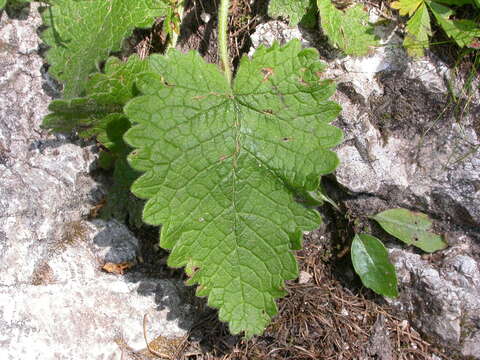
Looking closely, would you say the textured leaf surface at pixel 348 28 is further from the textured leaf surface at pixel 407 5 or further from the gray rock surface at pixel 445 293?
the gray rock surface at pixel 445 293

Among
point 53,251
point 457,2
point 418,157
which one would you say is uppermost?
point 457,2

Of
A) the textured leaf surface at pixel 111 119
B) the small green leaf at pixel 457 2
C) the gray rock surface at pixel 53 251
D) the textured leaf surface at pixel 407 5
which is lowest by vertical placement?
the gray rock surface at pixel 53 251

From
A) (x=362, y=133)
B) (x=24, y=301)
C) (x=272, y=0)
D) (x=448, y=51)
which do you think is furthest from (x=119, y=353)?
(x=448, y=51)

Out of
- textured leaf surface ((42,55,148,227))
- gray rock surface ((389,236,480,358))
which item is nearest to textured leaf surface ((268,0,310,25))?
textured leaf surface ((42,55,148,227))

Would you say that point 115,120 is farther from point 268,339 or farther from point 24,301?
point 268,339

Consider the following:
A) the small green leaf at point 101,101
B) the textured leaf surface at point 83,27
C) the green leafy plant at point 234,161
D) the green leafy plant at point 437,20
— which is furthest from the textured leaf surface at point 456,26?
the small green leaf at point 101,101

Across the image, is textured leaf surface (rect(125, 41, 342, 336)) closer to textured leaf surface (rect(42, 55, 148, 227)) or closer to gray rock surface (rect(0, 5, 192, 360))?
textured leaf surface (rect(42, 55, 148, 227))

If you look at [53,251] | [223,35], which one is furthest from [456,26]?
[53,251]

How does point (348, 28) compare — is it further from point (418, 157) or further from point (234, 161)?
point (234, 161)
